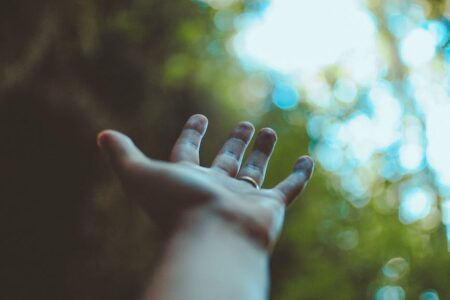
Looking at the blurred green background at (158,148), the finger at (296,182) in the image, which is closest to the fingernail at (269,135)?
the finger at (296,182)

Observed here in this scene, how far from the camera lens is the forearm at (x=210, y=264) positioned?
87 centimetres

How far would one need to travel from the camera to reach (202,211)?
109cm

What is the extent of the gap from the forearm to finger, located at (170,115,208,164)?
409 millimetres

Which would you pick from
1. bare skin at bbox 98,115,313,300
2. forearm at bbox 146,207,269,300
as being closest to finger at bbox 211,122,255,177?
bare skin at bbox 98,115,313,300

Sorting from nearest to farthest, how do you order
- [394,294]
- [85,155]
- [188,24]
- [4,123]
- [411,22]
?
[4,123]
[85,155]
[188,24]
[394,294]
[411,22]

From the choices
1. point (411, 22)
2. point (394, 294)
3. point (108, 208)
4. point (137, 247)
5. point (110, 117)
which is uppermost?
point (411, 22)

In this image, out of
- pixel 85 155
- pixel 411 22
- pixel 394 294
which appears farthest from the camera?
pixel 411 22

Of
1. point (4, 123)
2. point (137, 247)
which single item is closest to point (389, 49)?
point (137, 247)

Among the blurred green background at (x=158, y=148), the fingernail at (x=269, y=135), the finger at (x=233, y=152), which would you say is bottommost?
the blurred green background at (x=158, y=148)

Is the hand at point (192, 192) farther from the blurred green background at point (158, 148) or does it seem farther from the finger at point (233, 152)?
the blurred green background at point (158, 148)

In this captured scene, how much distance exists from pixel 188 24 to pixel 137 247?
89.5 inches

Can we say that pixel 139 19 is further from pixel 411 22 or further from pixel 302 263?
pixel 411 22

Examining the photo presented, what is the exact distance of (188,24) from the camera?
16.1 ft

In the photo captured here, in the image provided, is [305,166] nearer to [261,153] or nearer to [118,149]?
[261,153]
